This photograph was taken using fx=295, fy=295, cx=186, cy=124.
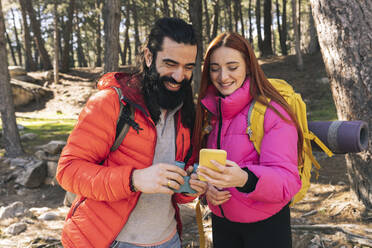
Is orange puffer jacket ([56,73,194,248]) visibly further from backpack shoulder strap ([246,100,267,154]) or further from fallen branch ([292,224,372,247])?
fallen branch ([292,224,372,247])

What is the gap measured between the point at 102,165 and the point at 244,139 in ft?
3.09

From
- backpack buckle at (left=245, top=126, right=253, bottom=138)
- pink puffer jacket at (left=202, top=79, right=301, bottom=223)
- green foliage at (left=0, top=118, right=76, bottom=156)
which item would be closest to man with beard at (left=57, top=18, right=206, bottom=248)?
pink puffer jacket at (left=202, top=79, right=301, bottom=223)

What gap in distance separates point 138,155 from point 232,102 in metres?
0.72

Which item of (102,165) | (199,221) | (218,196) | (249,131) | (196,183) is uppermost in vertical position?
(249,131)

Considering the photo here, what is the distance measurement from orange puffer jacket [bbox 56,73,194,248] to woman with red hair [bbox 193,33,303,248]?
508 millimetres

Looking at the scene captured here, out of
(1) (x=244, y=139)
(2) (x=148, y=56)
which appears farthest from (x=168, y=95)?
(1) (x=244, y=139)

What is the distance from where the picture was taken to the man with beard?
1690 millimetres

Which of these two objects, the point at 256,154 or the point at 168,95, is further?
the point at 168,95

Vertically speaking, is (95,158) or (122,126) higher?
(122,126)

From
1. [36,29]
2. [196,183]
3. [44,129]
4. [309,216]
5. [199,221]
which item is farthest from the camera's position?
[36,29]

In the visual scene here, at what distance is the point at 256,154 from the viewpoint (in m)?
1.98

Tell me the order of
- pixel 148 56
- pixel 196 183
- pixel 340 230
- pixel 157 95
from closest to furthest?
pixel 196 183 < pixel 157 95 < pixel 148 56 < pixel 340 230

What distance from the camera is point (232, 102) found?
201cm

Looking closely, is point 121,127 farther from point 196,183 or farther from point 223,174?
point 223,174
